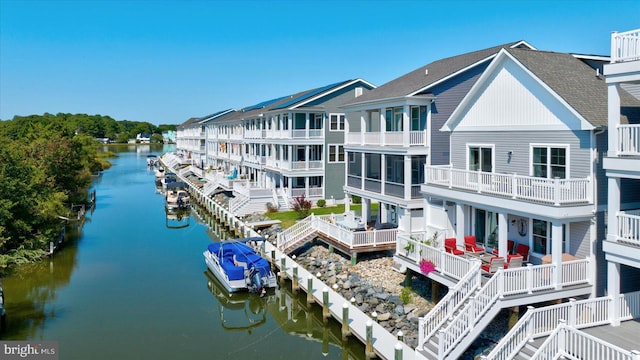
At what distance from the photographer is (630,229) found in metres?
13.2

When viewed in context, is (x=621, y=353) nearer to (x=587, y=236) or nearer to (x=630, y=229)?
(x=630, y=229)

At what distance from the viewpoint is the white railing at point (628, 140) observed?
13.1 metres

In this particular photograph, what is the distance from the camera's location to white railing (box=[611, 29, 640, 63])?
1312cm

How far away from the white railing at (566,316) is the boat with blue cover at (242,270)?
A: 13400 millimetres

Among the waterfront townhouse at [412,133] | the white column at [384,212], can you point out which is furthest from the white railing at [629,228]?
the white column at [384,212]

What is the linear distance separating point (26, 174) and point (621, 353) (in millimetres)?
31262

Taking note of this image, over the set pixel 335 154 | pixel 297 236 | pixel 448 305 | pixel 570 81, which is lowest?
pixel 448 305

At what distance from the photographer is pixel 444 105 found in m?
24.0

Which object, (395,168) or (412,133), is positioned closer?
(412,133)

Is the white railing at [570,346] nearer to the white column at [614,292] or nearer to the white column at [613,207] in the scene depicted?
the white column at [614,292]

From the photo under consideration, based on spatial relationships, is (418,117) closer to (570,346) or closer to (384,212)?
(384,212)

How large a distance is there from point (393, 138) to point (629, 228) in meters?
13.1

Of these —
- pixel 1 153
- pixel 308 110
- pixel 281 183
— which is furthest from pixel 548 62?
pixel 1 153

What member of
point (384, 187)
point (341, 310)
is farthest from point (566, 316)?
point (384, 187)
